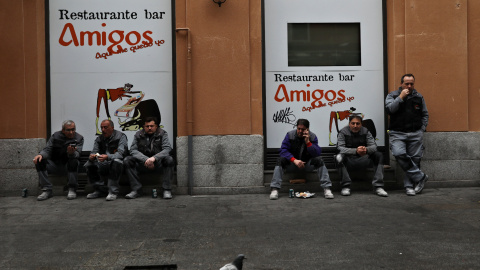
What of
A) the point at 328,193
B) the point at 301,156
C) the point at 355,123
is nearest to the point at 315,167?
the point at 301,156

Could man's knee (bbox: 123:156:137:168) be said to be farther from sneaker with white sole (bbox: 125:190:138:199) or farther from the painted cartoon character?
the painted cartoon character

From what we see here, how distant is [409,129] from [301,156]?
197cm

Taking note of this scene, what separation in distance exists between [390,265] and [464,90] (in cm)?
568

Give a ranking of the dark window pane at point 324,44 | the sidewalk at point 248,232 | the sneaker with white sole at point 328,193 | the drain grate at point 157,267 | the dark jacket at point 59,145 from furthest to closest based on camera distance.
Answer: the dark window pane at point 324,44, the dark jacket at point 59,145, the sneaker with white sole at point 328,193, the sidewalk at point 248,232, the drain grate at point 157,267

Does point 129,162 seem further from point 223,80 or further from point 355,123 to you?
point 355,123

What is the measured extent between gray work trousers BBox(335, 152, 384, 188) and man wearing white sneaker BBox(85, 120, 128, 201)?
12.6ft

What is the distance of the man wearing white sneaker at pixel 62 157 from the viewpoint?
8.48 metres

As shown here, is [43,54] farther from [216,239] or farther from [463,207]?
[463,207]

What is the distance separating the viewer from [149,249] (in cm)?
522

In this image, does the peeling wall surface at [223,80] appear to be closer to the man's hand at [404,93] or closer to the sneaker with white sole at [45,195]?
the sneaker with white sole at [45,195]

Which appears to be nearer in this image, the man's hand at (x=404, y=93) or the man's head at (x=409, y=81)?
the man's hand at (x=404, y=93)

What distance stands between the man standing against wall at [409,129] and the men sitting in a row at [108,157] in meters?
4.01

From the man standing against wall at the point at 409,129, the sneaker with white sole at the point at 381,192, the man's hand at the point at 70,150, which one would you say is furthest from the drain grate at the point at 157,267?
the man standing against wall at the point at 409,129

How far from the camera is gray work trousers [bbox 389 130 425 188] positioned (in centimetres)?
847
